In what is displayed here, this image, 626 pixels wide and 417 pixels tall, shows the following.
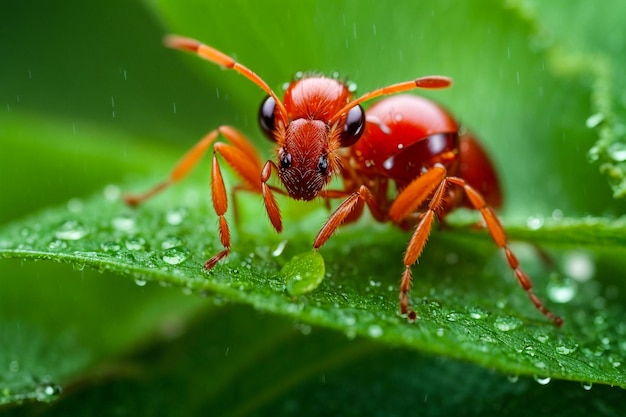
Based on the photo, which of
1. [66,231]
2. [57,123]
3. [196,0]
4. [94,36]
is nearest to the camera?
[66,231]

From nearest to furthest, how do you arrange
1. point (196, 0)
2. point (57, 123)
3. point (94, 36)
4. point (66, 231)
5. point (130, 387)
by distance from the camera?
point (66, 231) < point (130, 387) < point (196, 0) < point (57, 123) < point (94, 36)

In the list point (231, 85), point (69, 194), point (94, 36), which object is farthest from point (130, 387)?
point (94, 36)

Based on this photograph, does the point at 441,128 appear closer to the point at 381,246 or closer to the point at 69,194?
the point at 381,246

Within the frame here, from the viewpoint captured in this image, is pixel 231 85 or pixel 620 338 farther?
pixel 231 85

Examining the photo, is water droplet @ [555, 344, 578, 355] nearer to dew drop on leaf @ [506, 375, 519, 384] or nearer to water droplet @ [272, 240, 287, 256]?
dew drop on leaf @ [506, 375, 519, 384]

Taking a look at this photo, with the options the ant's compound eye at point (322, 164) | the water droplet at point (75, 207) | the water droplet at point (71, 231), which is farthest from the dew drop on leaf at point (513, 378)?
the water droplet at point (75, 207)

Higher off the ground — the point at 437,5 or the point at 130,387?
the point at 437,5

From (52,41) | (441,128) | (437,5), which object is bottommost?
(52,41)
